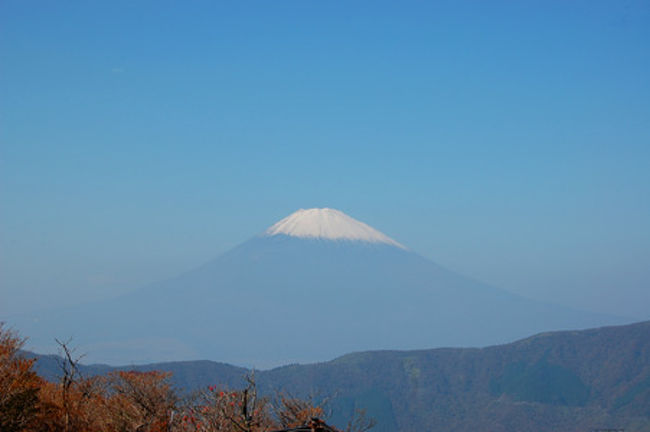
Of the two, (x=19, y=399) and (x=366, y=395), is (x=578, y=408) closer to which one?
(x=366, y=395)

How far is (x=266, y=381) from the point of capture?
152500mm

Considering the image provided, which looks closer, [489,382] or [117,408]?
[117,408]

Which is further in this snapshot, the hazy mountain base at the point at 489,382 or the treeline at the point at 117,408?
the hazy mountain base at the point at 489,382

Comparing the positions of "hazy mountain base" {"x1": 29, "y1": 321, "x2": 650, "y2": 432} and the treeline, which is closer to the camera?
the treeline

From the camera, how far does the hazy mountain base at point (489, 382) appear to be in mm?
142625

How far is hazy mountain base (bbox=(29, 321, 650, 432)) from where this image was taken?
143m

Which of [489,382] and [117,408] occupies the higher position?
[117,408]

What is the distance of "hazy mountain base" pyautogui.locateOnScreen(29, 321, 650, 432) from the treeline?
99.9m

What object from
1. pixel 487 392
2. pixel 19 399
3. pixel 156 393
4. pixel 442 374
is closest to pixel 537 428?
pixel 487 392

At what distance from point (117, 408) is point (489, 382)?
147 metres

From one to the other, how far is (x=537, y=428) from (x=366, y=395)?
1502 inches

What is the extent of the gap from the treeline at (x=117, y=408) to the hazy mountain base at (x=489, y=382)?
9991 cm

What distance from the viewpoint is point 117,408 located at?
3234cm

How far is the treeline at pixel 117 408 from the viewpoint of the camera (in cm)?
2338
